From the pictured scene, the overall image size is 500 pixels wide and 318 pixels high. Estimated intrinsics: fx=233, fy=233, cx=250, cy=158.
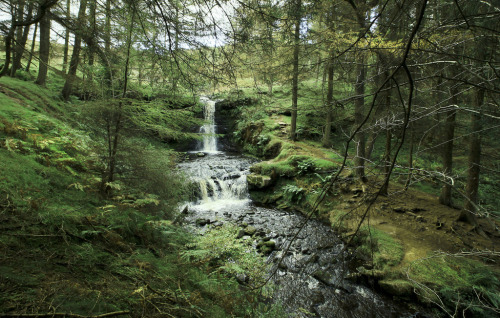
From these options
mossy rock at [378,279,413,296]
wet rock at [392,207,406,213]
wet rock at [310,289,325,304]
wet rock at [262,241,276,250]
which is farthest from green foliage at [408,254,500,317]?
wet rock at [262,241,276,250]

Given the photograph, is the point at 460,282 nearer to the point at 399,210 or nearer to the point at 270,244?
the point at 399,210

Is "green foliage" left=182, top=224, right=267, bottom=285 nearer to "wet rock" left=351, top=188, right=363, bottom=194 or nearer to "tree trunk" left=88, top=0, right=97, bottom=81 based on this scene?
"tree trunk" left=88, top=0, right=97, bottom=81

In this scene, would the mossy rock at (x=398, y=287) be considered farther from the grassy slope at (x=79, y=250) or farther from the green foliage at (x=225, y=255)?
the grassy slope at (x=79, y=250)

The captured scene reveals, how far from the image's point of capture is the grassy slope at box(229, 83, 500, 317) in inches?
144

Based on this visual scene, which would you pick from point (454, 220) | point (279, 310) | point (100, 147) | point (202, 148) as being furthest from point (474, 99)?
point (202, 148)

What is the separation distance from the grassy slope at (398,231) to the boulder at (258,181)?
0.29 metres

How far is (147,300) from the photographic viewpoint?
5.84 feet

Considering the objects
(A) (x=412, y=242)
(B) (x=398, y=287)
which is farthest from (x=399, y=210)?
(B) (x=398, y=287)

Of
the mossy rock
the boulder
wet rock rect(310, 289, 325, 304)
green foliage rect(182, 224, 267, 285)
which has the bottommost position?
wet rock rect(310, 289, 325, 304)

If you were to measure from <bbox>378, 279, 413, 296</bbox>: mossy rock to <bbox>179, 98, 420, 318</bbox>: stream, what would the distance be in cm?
21

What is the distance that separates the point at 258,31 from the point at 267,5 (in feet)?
0.83

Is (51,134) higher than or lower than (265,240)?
higher

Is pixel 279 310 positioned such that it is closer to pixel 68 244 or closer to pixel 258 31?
pixel 68 244

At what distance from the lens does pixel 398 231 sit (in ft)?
19.6
